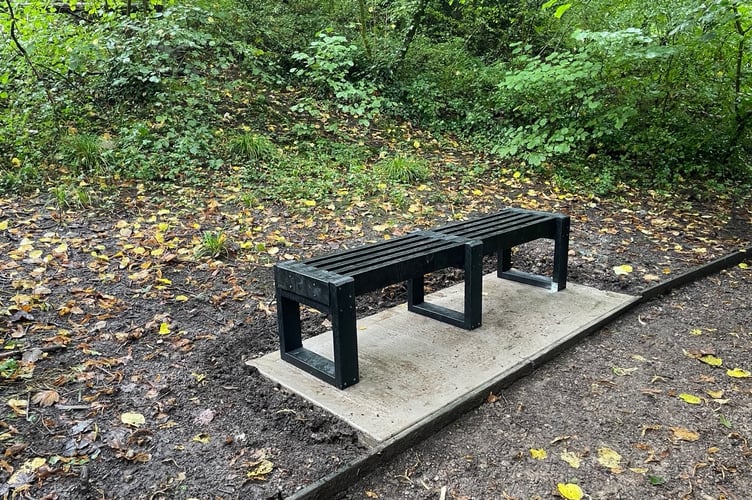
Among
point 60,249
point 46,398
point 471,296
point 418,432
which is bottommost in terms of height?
point 418,432

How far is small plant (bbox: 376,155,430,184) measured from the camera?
6.71 metres

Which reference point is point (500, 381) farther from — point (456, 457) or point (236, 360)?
point (236, 360)

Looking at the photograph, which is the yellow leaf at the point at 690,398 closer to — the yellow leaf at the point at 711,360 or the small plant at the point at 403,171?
the yellow leaf at the point at 711,360

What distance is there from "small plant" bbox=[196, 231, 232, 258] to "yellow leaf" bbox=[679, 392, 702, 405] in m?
3.33

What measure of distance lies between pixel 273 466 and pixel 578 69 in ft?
20.0

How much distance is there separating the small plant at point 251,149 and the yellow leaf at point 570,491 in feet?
17.2

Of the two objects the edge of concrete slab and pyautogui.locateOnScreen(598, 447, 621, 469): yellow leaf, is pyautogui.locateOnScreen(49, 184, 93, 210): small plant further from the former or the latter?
pyautogui.locateOnScreen(598, 447, 621, 469): yellow leaf

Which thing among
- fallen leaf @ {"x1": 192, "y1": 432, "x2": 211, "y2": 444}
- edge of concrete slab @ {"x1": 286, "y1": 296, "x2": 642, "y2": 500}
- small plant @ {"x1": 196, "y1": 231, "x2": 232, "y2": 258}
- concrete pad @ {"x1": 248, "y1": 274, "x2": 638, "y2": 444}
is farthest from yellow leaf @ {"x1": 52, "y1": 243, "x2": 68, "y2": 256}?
edge of concrete slab @ {"x1": 286, "y1": 296, "x2": 642, "y2": 500}

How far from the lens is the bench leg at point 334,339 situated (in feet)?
9.09

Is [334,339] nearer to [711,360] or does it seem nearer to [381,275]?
[381,275]

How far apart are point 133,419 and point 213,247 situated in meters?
2.08

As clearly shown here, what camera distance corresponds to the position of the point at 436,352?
10.8 ft

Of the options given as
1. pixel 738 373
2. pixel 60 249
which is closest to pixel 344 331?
pixel 738 373

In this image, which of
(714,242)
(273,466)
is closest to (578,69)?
(714,242)
